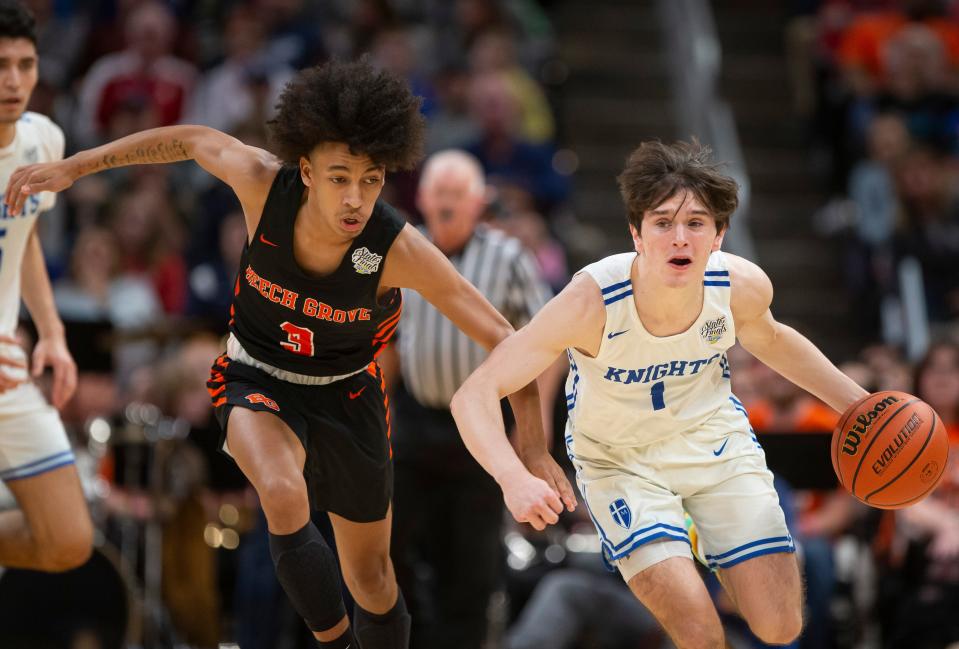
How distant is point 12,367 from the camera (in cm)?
566

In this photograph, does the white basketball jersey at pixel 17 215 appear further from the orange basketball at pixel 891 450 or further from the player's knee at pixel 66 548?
the orange basketball at pixel 891 450

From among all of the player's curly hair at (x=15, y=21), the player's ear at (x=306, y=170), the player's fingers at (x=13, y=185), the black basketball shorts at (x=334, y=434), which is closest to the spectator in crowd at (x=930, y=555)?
the black basketball shorts at (x=334, y=434)

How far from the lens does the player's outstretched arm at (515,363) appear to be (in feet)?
15.1

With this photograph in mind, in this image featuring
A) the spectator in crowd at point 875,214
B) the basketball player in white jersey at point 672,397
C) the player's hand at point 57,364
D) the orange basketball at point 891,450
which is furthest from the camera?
the spectator in crowd at point 875,214

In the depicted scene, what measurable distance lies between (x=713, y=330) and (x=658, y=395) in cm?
30

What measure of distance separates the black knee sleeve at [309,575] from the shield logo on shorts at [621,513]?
1.00 metres

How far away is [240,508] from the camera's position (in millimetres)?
8422

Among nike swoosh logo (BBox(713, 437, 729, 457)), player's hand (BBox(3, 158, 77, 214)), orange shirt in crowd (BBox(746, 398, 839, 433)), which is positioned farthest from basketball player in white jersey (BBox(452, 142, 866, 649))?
orange shirt in crowd (BBox(746, 398, 839, 433))

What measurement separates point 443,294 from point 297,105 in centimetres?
85

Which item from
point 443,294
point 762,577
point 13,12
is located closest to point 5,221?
point 13,12

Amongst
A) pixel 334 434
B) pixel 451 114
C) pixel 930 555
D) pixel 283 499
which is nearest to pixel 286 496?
pixel 283 499

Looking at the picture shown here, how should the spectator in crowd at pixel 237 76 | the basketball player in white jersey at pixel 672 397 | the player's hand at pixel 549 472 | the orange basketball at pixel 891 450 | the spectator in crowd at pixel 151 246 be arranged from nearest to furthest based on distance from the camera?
the player's hand at pixel 549 472 → the basketball player in white jersey at pixel 672 397 → the orange basketball at pixel 891 450 → the spectator in crowd at pixel 151 246 → the spectator in crowd at pixel 237 76

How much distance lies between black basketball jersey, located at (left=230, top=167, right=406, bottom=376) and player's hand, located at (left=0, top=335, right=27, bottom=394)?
1094 millimetres

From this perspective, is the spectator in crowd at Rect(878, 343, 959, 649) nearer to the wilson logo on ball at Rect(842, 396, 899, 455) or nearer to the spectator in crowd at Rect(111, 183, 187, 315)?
the wilson logo on ball at Rect(842, 396, 899, 455)
